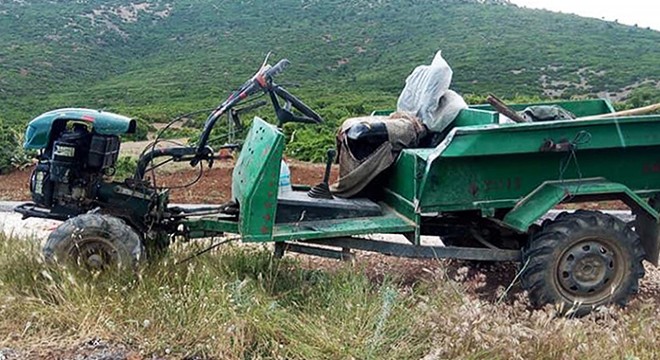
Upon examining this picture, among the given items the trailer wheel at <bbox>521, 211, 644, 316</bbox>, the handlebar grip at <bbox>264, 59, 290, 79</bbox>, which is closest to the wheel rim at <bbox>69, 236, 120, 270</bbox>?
the handlebar grip at <bbox>264, 59, 290, 79</bbox>

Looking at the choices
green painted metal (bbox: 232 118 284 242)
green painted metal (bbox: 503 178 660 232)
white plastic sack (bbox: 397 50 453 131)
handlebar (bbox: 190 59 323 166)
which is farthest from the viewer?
white plastic sack (bbox: 397 50 453 131)

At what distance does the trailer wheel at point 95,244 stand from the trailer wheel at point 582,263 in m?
2.69

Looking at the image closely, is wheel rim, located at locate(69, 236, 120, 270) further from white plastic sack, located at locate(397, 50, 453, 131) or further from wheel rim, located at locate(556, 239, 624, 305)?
wheel rim, located at locate(556, 239, 624, 305)

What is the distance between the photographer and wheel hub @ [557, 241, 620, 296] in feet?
15.7

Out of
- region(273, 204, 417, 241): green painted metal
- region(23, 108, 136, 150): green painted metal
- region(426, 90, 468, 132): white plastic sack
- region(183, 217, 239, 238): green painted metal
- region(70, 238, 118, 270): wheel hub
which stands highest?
region(426, 90, 468, 132): white plastic sack

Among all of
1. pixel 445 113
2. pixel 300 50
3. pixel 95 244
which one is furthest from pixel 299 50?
pixel 95 244

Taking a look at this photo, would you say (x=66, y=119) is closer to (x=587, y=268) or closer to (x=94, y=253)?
(x=94, y=253)

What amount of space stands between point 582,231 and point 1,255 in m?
3.97

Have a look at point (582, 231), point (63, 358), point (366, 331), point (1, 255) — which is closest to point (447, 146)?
point (582, 231)

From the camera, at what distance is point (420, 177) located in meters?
4.82

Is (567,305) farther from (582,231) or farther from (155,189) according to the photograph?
(155,189)

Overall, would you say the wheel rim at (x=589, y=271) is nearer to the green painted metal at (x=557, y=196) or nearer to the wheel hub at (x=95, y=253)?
the green painted metal at (x=557, y=196)

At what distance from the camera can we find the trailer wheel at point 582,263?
474 centimetres

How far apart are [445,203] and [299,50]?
158ft
